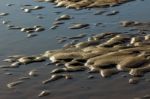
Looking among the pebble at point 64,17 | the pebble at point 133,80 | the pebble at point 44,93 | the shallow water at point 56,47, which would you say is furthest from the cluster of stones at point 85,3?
the pebble at point 44,93

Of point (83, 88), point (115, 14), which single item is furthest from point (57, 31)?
point (83, 88)

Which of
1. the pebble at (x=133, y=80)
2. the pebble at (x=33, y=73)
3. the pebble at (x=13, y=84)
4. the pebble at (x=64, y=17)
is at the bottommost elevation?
the pebble at (x=133, y=80)

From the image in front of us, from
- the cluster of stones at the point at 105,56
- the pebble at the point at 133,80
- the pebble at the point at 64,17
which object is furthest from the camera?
the pebble at the point at 64,17

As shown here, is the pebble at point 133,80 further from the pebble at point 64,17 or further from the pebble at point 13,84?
the pebble at point 64,17

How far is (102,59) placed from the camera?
660cm

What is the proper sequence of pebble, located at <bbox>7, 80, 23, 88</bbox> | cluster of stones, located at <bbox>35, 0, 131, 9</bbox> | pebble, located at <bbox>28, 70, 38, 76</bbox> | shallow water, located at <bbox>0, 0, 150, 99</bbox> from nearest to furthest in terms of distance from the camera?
shallow water, located at <bbox>0, 0, 150, 99</bbox> → pebble, located at <bbox>7, 80, 23, 88</bbox> → pebble, located at <bbox>28, 70, 38, 76</bbox> → cluster of stones, located at <bbox>35, 0, 131, 9</bbox>

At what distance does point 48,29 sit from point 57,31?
11.1 inches

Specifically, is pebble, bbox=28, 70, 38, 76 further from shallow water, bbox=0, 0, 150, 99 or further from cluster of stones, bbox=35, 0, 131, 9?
cluster of stones, bbox=35, 0, 131, 9

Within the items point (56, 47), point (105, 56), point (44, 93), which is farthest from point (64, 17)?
point (44, 93)

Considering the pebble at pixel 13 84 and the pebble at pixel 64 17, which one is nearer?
the pebble at pixel 13 84

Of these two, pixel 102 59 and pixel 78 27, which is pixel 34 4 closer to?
pixel 78 27

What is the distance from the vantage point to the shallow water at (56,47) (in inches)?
224

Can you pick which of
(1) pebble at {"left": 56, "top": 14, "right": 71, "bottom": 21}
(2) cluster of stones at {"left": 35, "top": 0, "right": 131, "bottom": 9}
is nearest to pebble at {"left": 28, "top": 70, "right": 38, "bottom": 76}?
(1) pebble at {"left": 56, "top": 14, "right": 71, "bottom": 21}

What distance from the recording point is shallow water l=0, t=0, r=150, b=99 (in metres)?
5.68
